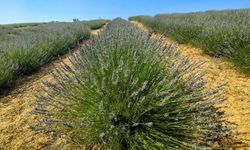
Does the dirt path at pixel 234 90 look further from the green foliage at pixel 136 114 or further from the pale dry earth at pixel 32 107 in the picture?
the green foliage at pixel 136 114

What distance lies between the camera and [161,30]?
14.6 metres

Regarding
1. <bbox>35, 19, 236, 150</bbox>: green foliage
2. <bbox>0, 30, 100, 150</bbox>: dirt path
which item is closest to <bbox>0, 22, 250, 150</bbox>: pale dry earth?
<bbox>0, 30, 100, 150</bbox>: dirt path

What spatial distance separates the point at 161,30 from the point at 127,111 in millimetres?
12085

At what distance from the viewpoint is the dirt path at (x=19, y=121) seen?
135 inches

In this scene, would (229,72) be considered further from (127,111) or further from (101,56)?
(127,111)

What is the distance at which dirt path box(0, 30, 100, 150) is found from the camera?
3419 mm

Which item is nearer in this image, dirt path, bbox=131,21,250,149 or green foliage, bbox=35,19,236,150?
green foliage, bbox=35,19,236,150

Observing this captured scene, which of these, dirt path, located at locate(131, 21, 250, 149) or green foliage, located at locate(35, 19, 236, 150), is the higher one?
green foliage, located at locate(35, 19, 236, 150)

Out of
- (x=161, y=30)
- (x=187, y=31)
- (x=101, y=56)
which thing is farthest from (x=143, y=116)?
(x=161, y=30)

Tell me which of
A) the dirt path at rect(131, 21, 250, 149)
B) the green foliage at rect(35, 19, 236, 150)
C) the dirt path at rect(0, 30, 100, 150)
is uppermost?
the green foliage at rect(35, 19, 236, 150)

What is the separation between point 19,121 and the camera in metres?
4.06

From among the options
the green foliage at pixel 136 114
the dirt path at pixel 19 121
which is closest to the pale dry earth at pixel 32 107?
the dirt path at pixel 19 121

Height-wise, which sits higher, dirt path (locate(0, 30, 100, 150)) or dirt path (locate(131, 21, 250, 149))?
dirt path (locate(131, 21, 250, 149))

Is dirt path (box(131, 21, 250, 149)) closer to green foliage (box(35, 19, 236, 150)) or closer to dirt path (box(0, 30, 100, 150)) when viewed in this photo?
green foliage (box(35, 19, 236, 150))
